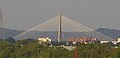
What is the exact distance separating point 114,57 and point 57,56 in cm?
1498

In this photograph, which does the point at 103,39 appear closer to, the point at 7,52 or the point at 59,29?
the point at 59,29

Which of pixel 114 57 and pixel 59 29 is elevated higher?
pixel 59 29

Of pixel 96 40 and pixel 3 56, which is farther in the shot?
pixel 96 40

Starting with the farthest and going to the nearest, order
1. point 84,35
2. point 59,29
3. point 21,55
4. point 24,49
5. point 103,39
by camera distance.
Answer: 1. point 103,39
2. point 84,35
3. point 59,29
4. point 24,49
5. point 21,55

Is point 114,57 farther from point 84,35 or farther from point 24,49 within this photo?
point 84,35

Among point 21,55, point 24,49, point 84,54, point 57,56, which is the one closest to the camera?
point 84,54

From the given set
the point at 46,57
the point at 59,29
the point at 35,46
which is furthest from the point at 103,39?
the point at 46,57

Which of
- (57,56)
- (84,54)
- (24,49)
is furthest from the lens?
(24,49)

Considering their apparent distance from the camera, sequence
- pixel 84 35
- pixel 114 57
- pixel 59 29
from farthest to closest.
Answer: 1. pixel 84 35
2. pixel 59 29
3. pixel 114 57

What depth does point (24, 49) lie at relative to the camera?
230 ft

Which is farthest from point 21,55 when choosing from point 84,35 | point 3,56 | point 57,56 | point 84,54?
point 84,35

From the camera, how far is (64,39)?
325 feet

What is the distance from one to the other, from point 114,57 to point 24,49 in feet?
86.9

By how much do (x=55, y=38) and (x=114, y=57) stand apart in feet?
179
